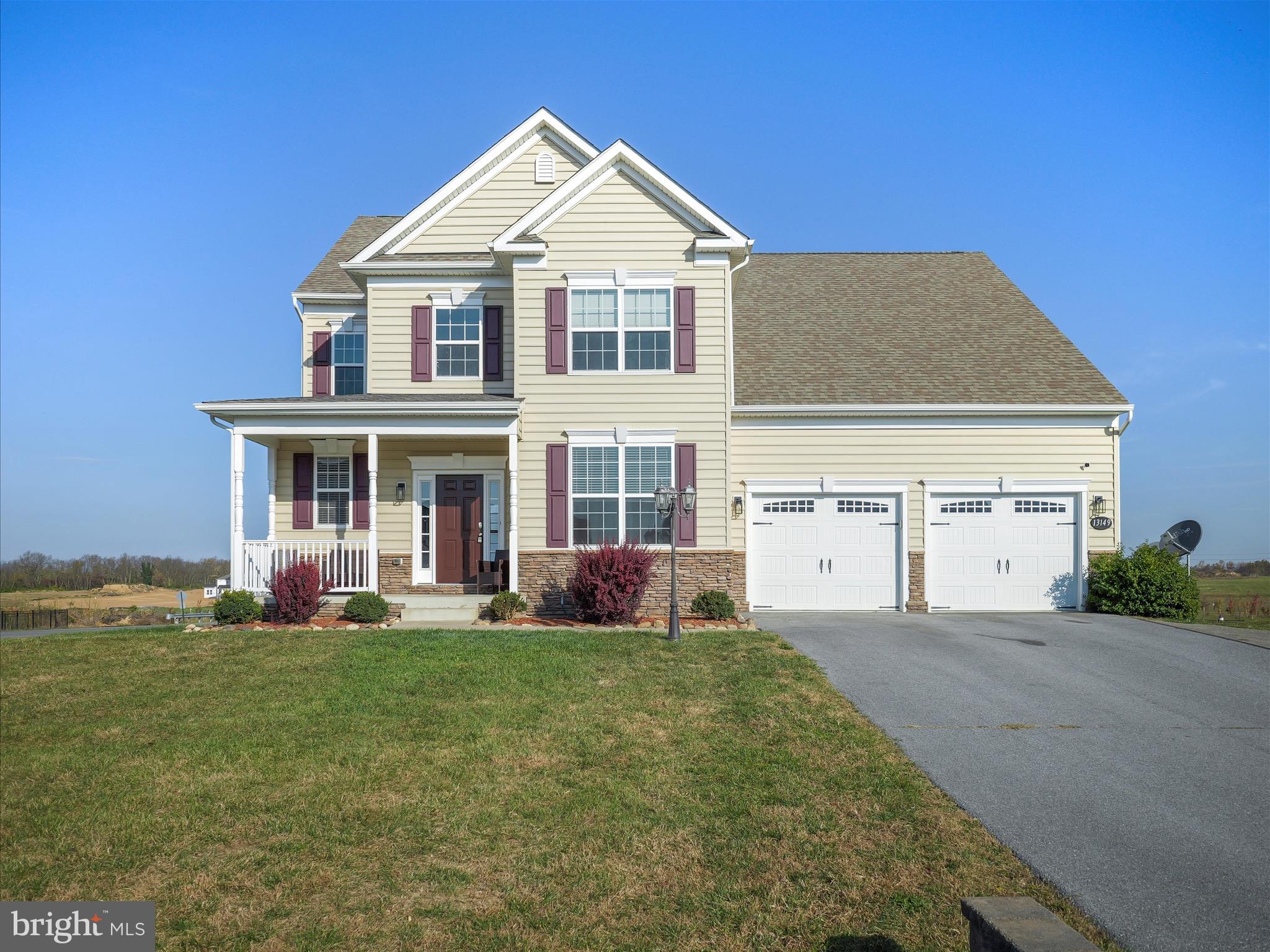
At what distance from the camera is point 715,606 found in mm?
14750

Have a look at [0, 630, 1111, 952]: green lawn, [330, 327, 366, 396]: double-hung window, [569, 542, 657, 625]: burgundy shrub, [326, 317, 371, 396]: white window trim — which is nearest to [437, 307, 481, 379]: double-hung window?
[326, 317, 371, 396]: white window trim

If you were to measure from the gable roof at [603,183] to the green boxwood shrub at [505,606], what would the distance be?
619 cm

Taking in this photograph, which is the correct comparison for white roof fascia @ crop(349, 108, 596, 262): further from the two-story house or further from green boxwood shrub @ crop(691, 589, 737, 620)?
green boxwood shrub @ crop(691, 589, 737, 620)

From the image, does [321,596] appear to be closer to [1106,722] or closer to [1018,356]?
[1106,722]

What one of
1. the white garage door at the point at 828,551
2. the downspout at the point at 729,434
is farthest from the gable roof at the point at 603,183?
the white garage door at the point at 828,551

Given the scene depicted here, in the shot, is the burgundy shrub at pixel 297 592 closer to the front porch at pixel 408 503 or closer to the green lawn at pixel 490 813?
the front porch at pixel 408 503

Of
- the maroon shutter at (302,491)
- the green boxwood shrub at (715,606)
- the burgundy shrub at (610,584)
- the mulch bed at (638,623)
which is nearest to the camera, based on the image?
the mulch bed at (638,623)

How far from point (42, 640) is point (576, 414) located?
30.4 ft

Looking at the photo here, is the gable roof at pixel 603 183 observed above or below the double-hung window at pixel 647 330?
above

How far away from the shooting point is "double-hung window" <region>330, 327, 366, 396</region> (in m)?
17.8

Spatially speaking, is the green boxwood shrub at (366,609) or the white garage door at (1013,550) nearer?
the green boxwood shrub at (366,609)

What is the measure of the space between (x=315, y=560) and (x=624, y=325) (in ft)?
23.2

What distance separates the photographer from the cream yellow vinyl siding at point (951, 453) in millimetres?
16875

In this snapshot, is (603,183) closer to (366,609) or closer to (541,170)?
(541,170)
